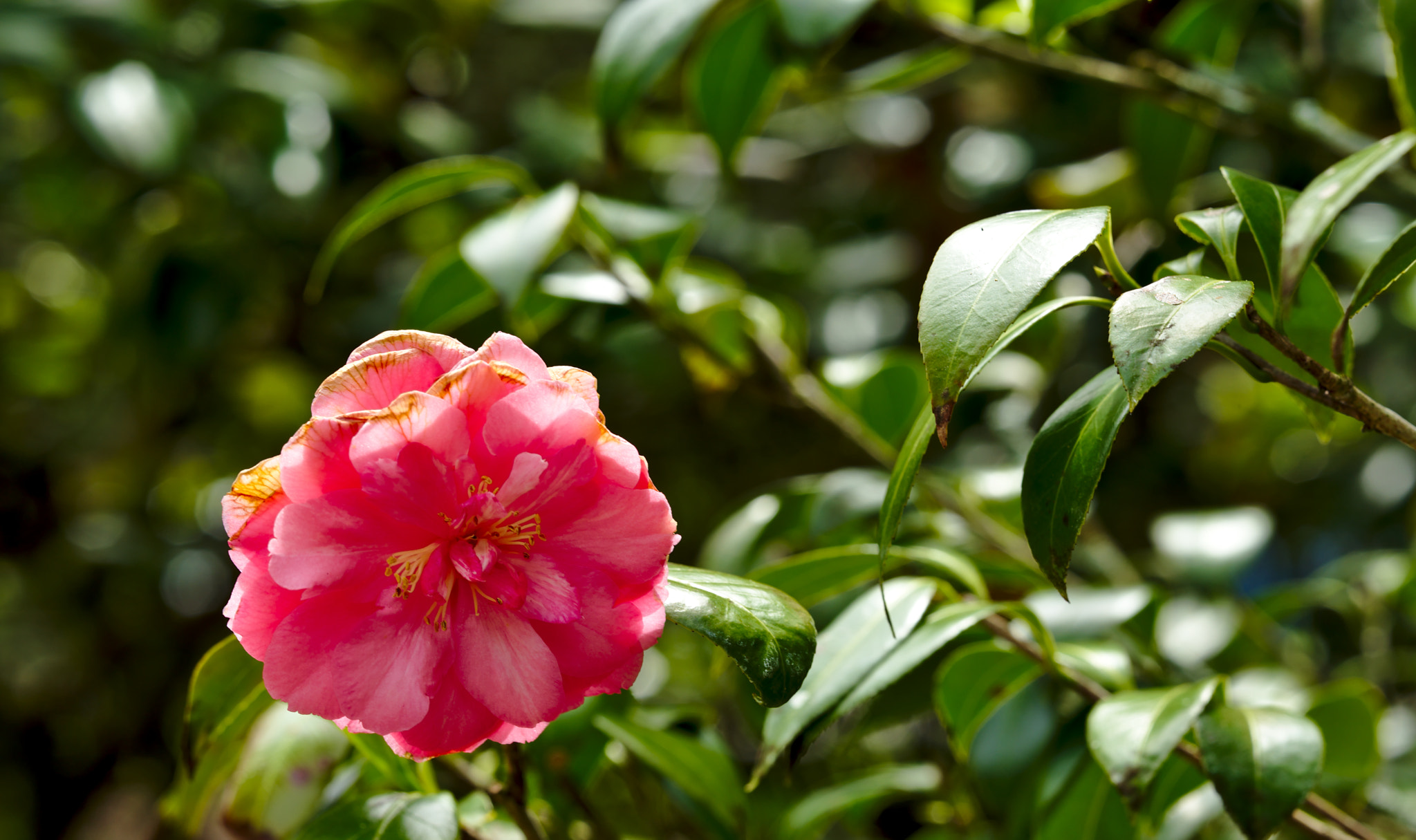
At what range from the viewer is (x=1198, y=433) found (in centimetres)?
175

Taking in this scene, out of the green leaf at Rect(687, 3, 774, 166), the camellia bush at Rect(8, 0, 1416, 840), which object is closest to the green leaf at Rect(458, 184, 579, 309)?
the camellia bush at Rect(8, 0, 1416, 840)

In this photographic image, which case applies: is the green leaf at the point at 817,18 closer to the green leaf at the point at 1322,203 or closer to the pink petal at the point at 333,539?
the green leaf at the point at 1322,203

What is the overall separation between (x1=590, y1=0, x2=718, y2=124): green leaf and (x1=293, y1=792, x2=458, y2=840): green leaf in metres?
0.55

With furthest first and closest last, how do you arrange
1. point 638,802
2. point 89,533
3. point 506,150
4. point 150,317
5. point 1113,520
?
point 89,533 < point 506,150 < point 1113,520 < point 150,317 < point 638,802

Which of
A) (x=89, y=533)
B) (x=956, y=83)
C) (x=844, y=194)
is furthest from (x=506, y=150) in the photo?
(x=89, y=533)

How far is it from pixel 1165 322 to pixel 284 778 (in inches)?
20.9

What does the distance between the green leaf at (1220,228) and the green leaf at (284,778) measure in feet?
1.76

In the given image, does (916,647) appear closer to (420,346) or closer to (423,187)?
(420,346)

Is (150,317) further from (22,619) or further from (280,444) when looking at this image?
(22,619)

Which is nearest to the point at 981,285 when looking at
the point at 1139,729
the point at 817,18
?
the point at 1139,729

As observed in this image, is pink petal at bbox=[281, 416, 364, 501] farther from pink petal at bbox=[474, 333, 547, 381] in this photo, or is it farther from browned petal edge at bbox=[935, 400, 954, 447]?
browned petal edge at bbox=[935, 400, 954, 447]

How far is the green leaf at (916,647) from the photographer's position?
54 centimetres

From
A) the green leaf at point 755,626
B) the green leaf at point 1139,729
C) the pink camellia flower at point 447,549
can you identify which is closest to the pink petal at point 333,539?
the pink camellia flower at point 447,549

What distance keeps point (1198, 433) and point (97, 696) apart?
2.03 meters
